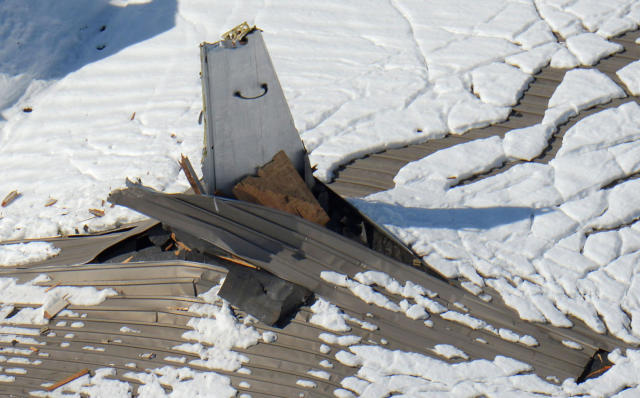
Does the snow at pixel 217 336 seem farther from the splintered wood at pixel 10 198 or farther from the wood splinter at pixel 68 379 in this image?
the splintered wood at pixel 10 198

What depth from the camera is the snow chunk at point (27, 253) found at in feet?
14.8

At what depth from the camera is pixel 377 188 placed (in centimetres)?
489

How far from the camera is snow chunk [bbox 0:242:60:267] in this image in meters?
4.51

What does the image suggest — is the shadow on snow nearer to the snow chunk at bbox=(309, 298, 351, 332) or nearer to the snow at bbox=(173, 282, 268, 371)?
the snow at bbox=(173, 282, 268, 371)

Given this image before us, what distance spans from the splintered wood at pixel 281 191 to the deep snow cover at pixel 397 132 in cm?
52

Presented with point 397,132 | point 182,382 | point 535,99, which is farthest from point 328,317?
point 535,99

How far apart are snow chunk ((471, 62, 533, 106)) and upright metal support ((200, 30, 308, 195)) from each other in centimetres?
242

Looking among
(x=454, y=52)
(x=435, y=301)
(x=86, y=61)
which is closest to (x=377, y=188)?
(x=435, y=301)

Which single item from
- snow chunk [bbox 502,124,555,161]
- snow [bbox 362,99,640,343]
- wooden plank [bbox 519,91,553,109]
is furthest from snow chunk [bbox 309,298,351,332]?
wooden plank [bbox 519,91,553,109]

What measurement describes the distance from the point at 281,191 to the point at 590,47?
3.79 m

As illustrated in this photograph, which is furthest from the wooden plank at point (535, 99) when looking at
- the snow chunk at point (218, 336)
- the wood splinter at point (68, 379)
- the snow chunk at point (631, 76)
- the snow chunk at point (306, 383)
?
the wood splinter at point (68, 379)

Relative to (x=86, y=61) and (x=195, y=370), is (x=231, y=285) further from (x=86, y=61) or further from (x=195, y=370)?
(x=86, y=61)

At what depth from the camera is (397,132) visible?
5578 millimetres

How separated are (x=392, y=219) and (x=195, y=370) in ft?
5.21
